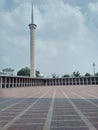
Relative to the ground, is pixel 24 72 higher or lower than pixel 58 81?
higher

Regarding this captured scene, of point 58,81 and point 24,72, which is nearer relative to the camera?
point 58,81

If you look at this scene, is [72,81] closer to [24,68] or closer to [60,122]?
[24,68]

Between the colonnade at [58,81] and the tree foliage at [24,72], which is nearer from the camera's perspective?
the colonnade at [58,81]

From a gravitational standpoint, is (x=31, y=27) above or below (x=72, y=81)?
above

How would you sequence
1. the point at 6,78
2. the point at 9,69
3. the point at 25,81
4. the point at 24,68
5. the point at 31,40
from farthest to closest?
the point at 24,68, the point at 9,69, the point at 31,40, the point at 25,81, the point at 6,78

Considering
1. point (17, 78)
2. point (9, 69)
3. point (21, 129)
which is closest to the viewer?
point (21, 129)

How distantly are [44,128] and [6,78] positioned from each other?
193ft

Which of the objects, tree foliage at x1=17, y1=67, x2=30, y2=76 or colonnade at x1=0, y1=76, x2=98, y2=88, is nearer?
colonnade at x1=0, y1=76, x2=98, y2=88

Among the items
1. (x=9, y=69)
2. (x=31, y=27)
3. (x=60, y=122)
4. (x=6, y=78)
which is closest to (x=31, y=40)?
(x=31, y=27)

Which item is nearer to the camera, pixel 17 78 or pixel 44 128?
pixel 44 128

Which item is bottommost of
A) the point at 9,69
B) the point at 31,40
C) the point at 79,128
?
the point at 79,128

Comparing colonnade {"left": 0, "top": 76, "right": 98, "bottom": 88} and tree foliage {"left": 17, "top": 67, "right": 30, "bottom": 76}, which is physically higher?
tree foliage {"left": 17, "top": 67, "right": 30, "bottom": 76}

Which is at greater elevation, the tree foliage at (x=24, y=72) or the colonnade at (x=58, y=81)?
the tree foliage at (x=24, y=72)

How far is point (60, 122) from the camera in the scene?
8.46m
